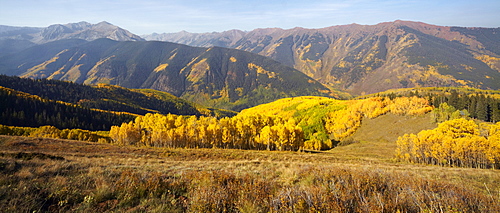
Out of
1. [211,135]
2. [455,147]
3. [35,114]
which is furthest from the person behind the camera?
[35,114]

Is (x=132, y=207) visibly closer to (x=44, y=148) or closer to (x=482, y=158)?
(x=44, y=148)

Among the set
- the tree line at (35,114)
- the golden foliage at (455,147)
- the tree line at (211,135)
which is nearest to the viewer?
the golden foliage at (455,147)

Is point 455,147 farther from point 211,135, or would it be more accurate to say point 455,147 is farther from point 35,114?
point 35,114

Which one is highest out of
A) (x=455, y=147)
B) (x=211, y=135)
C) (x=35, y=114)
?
(x=455, y=147)

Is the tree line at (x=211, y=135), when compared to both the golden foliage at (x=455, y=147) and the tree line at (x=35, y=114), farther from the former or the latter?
the tree line at (x=35, y=114)

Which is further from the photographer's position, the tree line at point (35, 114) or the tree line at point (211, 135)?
the tree line at point (35, 114)

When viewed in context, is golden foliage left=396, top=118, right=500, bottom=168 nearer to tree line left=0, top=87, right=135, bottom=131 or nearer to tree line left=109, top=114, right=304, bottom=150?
tree line left=109, top=114, right=304, bottom=150

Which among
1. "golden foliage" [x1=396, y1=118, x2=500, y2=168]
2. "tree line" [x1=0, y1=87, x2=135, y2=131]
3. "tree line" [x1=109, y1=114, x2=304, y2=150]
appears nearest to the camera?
"golden foliage" [x1=396, y1=118, x2=500, y2=168]

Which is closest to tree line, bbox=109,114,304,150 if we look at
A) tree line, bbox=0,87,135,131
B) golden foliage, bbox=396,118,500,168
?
golden foliage, bbox=396,118,500,168

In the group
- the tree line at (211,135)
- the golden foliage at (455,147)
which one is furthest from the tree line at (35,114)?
the golden foliage at (455,147)

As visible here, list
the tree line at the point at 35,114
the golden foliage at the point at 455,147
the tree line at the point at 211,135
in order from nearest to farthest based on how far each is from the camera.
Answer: the golden foliage at the point at 455,147, the tree line at the point at 211,135, the tree line at the point at 35,114

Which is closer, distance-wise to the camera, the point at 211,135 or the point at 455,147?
the point at 455,147

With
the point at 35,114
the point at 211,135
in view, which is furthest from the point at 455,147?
the point at 35,114

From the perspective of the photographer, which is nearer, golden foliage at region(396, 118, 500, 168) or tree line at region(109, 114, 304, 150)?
golden foliage at region(396, 118, 500, 168)
